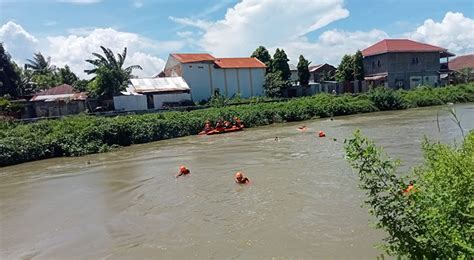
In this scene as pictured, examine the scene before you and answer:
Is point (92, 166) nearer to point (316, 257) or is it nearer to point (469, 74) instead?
point (316, 257)

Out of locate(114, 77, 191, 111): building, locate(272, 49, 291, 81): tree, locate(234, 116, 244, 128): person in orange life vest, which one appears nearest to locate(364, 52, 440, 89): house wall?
locate(272, 49, 291, 81): tree

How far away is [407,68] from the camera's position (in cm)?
4931

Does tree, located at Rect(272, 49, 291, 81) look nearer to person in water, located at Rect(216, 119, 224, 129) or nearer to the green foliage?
the green foliage

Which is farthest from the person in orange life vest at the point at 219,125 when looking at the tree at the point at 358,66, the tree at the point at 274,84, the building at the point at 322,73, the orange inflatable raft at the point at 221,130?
the building at the point at 322,73

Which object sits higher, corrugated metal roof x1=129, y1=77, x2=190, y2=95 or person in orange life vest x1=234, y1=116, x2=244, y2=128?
corrugated metal roof x1=129, y1=77, x2=190, y2=95

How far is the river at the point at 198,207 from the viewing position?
298 inches

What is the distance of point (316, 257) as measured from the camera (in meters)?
6.69

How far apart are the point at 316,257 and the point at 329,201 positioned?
3246 mm

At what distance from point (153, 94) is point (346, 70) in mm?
22883

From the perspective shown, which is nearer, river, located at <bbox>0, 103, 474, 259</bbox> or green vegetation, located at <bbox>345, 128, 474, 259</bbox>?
green vegetation, located at <bbox>345, 128, 474, 259</bbox>

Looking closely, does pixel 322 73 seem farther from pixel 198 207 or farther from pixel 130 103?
pixel 198 207

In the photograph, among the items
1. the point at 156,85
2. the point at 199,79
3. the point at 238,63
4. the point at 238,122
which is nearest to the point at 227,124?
the point at 238,122

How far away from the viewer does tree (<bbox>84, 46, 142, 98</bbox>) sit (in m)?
34.4

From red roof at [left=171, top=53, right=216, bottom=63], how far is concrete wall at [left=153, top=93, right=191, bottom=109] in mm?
4426
